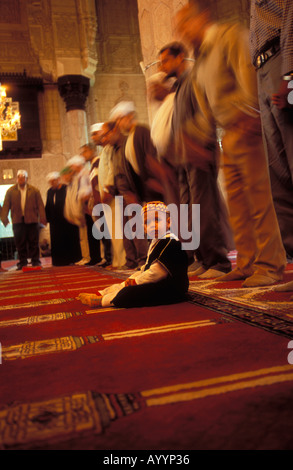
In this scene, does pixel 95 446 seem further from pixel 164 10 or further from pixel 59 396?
pixel 164 10

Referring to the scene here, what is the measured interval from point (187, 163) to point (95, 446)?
8.31ft

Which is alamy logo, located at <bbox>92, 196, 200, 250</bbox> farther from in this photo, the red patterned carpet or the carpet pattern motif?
the red patterned carpet

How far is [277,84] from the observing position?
5.49 feet

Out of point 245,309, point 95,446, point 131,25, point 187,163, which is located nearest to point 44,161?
point 131,25

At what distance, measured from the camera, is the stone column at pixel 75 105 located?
1127cm

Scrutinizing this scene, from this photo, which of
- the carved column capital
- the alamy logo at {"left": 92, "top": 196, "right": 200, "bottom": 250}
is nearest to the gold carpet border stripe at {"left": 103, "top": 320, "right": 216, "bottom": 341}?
the alamy logo at {"left": 92, "top": 196, "right": 200, "bottom": 250}

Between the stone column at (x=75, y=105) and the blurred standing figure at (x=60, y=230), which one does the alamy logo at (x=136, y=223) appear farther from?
the stone column at (x=75, y=105)

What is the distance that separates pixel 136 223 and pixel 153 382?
339 centimetres

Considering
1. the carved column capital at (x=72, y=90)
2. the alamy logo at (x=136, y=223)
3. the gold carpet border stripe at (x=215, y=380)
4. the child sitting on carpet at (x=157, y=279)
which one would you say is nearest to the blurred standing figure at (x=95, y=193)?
the alamy logo at (x=136, y=223)

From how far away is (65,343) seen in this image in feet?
4.05

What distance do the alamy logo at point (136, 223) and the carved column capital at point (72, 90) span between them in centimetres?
689

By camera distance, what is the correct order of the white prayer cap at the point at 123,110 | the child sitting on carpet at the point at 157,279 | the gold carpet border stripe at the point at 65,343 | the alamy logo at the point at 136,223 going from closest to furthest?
the gold carpet border stripe at the point at 65,343, the child sitting on carpet at the point at 157,279, the alamy logo at the point at 136,223, the white prayer cap at the point at 123,110

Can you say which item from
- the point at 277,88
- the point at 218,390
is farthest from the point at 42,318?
the point at 277,88

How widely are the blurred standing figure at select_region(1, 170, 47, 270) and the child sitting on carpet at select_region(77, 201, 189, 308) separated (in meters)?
4.67
